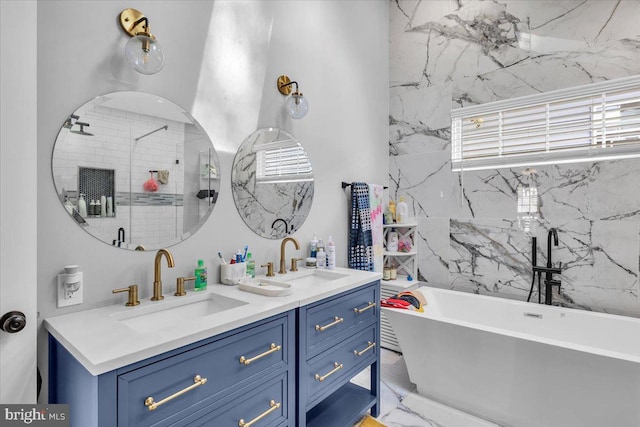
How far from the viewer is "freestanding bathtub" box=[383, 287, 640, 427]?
1.67 metres

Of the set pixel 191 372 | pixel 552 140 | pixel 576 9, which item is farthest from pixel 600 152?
pixel 191 372

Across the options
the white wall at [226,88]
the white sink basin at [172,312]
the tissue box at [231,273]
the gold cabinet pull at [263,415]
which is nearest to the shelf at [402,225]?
the white wall at [226,88]

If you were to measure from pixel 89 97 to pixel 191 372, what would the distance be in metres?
1.18

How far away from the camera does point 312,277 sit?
7.26 ft

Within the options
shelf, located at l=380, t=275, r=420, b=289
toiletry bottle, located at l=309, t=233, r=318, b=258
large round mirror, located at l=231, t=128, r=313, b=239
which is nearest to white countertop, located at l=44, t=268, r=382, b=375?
large round mirror, located at l=231, t=128, r=313, b=239

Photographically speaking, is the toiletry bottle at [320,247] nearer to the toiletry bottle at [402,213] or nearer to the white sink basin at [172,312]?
the white sink basin at [172,312]

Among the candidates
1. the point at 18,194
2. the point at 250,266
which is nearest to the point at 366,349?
the point at 250,266

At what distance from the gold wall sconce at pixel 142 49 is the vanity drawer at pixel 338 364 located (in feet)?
4.94

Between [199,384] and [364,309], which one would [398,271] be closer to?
[364,309]

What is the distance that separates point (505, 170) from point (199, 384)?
2.70 meters

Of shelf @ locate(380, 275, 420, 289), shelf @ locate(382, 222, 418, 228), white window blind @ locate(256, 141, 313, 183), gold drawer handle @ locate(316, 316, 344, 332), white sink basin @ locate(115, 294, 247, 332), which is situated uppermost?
white window blind @ locate(256, 141, 313, 183)

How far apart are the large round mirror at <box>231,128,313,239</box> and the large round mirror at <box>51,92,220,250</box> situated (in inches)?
8.2

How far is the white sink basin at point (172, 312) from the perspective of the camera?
1346mm

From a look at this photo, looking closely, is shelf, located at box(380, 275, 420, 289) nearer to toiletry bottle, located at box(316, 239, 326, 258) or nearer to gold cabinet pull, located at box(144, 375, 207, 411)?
toiletry bottle, located at box(316, 239, 326, 258)
